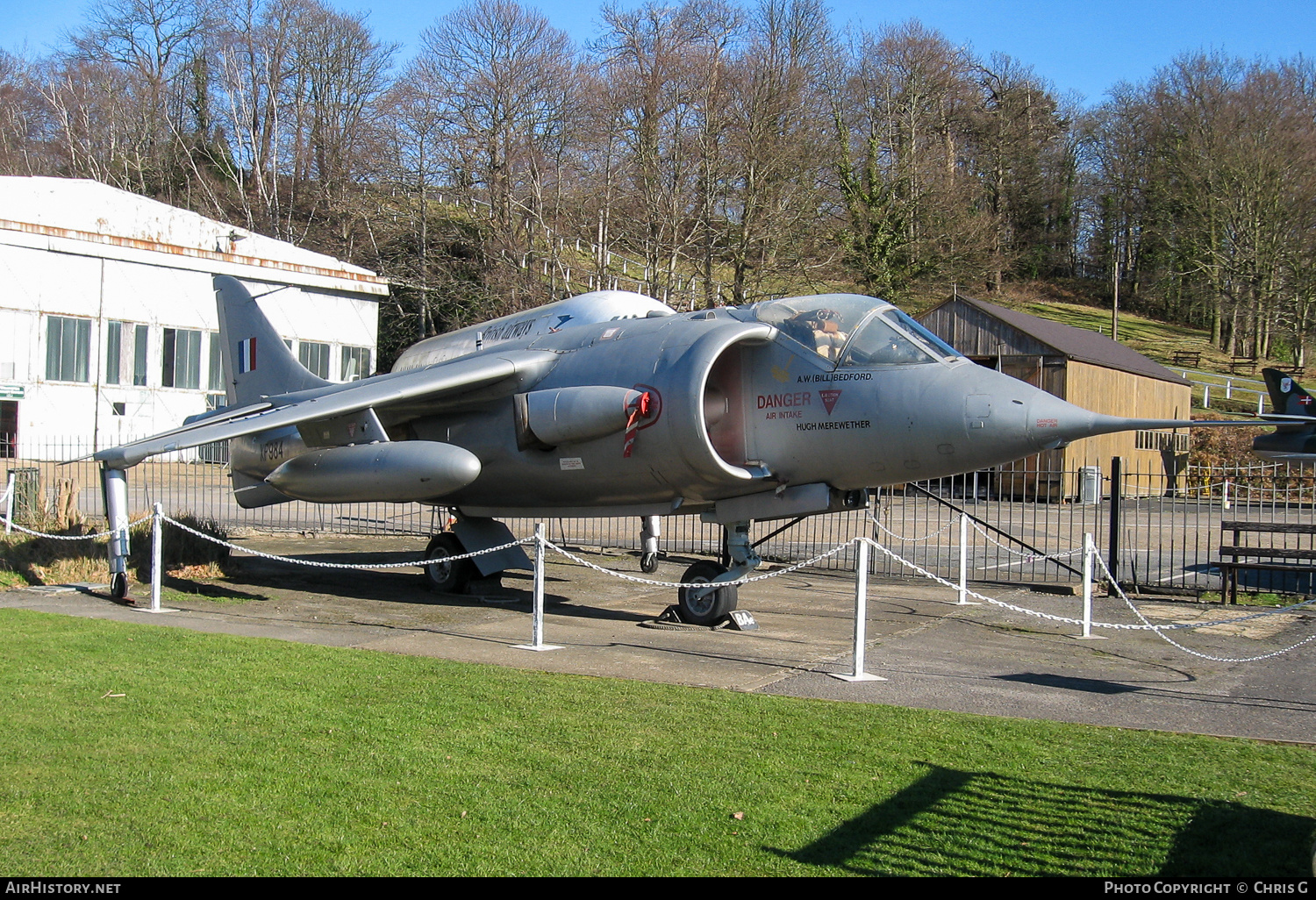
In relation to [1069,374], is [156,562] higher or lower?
lower

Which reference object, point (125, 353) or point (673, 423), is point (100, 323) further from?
point (673, 423)

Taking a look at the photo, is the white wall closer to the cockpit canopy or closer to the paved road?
the paved road

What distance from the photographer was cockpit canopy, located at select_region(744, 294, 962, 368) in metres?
10.1

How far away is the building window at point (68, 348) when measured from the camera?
3188 centimetres

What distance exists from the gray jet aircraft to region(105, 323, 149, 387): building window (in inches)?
888

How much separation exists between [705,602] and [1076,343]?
87.6ft

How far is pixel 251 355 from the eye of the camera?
51.2 ft

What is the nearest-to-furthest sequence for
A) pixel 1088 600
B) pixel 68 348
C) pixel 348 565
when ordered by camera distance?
1. pixel 1088 600
2. pixel 348 565
3. pixel 68 348

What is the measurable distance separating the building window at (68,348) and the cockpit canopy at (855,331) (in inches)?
1124

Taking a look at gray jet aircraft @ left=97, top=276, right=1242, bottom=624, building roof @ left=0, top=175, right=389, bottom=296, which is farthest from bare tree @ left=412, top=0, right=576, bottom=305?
gray jet aircraft @ left=97, top=276, right=1242, bottom=624

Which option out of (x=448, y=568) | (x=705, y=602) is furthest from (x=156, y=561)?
(x=705, y=602)

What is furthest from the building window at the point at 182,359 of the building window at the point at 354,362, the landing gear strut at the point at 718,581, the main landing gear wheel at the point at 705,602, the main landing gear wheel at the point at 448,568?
the main landing gear wheel at the point at 705,602

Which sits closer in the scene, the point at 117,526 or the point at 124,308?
the point at 117,526

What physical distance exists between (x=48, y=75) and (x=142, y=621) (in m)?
57.6
